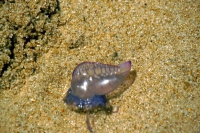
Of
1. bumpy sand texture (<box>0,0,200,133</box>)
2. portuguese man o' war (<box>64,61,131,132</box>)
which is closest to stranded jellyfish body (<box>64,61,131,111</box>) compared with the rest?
portuguese man o' war (<box>64,61,131,132</box>)

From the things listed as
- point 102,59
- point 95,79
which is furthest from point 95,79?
point 102,59

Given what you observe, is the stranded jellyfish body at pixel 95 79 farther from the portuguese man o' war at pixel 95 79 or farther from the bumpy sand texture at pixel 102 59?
the bumpy sand texture at pixel 102 59

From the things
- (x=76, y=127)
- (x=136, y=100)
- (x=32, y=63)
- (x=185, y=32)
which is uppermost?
(x=185, y=32)

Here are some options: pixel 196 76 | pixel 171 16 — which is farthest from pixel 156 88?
pixel 171 16

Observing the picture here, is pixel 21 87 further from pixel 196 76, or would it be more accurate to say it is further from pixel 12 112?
pixel 196 76

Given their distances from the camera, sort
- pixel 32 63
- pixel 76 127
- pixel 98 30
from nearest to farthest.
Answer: pixel 76 127
pixel 32 63
pixel 98 30

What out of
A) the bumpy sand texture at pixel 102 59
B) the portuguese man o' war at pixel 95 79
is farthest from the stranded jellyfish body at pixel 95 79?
the bumpy sand texture at pixel 102 59

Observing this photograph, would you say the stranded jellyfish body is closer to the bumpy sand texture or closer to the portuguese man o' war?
the portuguese man o' war

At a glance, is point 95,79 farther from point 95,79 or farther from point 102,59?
point 102,59
